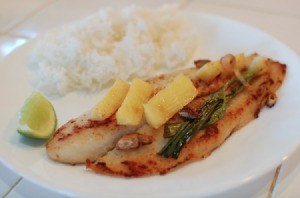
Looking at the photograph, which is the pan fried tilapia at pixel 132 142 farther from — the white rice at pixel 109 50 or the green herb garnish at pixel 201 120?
the white rice at pixel 109 50

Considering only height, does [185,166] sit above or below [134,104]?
below

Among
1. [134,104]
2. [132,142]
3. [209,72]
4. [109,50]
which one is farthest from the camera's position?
[109,50]

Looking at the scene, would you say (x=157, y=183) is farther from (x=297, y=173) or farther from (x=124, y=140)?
(x=297, y=173)

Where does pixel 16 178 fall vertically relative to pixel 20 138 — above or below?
below

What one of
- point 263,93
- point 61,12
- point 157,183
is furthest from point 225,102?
point 61,12

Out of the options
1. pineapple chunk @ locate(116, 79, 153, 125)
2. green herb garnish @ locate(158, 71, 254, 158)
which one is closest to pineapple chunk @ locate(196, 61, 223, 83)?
green herb garnish @ locate(158, 71, 254, 158)

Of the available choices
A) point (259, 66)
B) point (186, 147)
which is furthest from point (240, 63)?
point (186, 147)

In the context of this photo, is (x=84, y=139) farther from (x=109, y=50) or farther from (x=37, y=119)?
(x=109, y=50)
